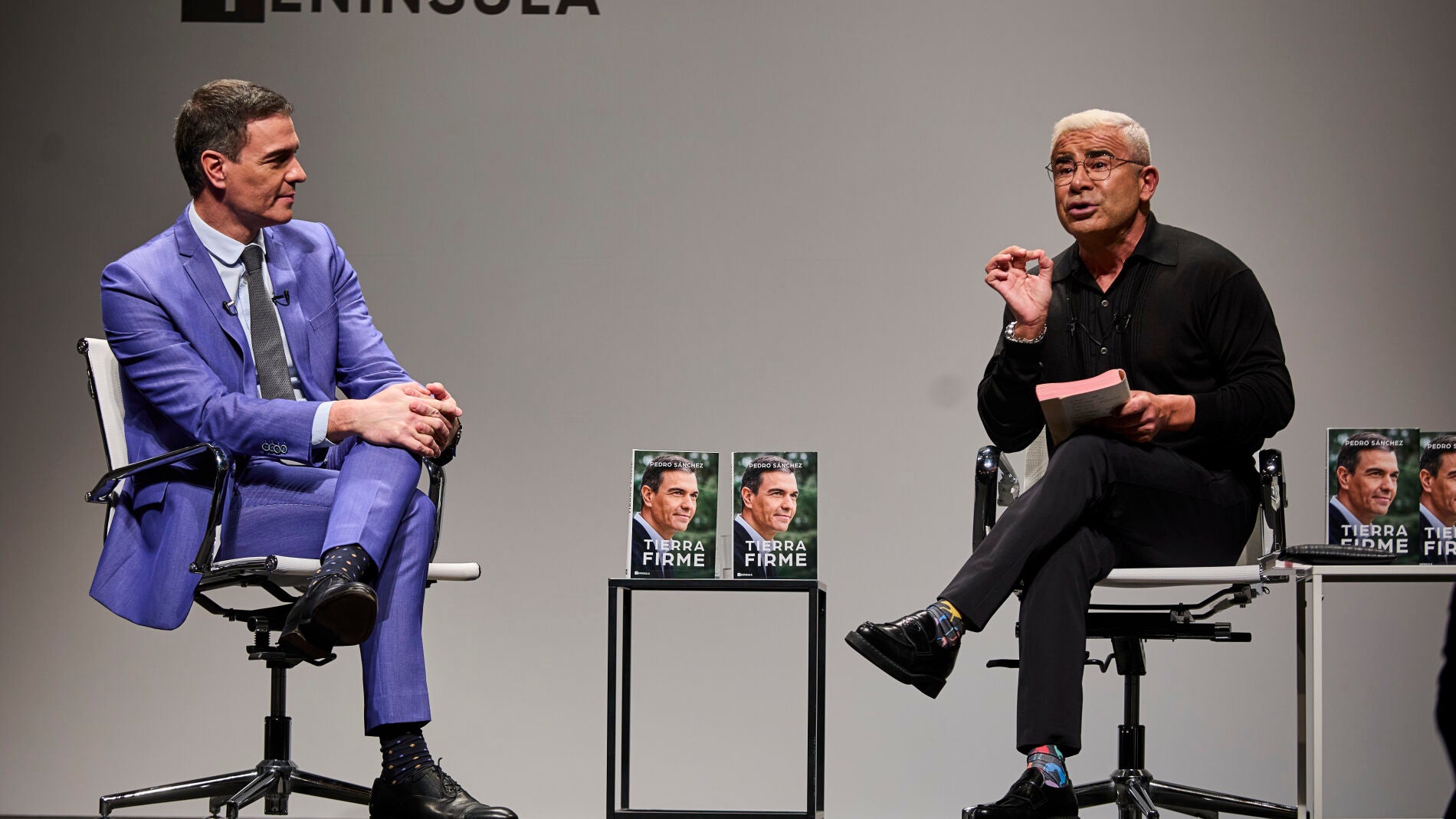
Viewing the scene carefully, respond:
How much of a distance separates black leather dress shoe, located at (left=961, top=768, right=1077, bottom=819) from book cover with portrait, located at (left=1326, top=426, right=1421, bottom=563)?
102 cm

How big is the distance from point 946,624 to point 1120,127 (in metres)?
1.26

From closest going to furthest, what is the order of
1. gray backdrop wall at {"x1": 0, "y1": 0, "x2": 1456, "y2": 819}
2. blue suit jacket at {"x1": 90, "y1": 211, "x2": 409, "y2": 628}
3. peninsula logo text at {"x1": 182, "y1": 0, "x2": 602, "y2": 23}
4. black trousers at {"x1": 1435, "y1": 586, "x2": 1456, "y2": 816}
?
1. black trousers at {"x1": 1435, "y1": 586, "x2": 1456, "y2": 816}
2. blue suit jacket at {"x1": 90, "y1": 211, "x2": 409, "y2": 628}
3. gray backdrop wall at {"x1": 0, "y1": 0, "x2": 1456, "y2": 819}
4. peninsula logo text at {"x1": 182, "y1": 0, "x2": 602, "y2": 23}

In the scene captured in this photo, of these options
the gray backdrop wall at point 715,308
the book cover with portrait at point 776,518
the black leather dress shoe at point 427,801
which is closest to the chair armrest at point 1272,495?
the book cover with portrait at point 776,518

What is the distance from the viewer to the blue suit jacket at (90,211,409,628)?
2.54 metres

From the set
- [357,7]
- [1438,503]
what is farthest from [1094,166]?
[357,7]

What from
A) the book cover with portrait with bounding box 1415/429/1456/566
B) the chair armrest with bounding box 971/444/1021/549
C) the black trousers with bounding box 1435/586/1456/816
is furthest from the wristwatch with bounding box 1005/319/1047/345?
the black trousers with bounding box 1435/586/1456/816

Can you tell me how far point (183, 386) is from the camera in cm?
262

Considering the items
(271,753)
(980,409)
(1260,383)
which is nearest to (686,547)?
(980,409)

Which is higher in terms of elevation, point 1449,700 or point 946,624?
point 1449,700

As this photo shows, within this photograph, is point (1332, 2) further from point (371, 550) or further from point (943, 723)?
point (371, 550)

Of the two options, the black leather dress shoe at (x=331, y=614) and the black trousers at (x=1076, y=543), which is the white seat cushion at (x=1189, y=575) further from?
the black leather dress shoe at (x=331, y=614)

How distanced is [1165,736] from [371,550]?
2.41 m

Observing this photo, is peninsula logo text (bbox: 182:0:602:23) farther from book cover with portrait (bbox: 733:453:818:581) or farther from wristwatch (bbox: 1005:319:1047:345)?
wristwatch (bbox: 1005:319:1047:345)

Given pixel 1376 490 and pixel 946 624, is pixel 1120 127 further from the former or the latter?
pixel 946 624
